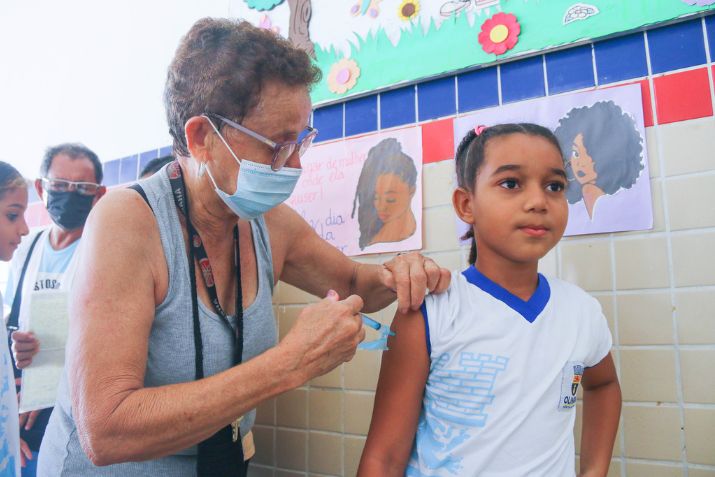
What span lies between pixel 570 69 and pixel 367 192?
0.69 meters

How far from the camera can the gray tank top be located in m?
0.95

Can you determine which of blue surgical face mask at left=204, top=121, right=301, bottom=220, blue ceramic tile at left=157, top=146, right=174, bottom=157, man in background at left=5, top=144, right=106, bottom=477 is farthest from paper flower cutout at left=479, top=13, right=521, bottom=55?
man in background at left=5, top=144, right=106, bottom=477

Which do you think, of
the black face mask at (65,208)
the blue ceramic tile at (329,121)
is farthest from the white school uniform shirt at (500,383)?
the black face mask at (65,208)

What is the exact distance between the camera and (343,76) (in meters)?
1.75

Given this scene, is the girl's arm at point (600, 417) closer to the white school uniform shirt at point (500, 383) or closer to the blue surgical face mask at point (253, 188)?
the white school uniform shirt at point (500, 383)

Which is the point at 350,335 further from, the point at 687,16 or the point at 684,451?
the point at 687,16

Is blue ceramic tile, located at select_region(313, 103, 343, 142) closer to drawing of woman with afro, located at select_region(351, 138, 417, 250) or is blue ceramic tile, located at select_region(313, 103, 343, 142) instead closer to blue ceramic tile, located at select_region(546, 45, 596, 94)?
drawing of woman with afro, located at select_region(351, 138, 417, 250)

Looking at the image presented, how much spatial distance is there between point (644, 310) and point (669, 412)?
0.80ft

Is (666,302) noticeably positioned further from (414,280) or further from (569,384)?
(414,280)

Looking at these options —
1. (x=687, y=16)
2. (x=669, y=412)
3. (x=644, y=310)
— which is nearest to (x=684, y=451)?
(x=669, y=412)

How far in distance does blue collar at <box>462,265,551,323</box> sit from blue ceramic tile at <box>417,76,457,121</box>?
649 millimetres

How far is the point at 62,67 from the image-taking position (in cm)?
279

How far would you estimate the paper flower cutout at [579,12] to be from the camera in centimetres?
134

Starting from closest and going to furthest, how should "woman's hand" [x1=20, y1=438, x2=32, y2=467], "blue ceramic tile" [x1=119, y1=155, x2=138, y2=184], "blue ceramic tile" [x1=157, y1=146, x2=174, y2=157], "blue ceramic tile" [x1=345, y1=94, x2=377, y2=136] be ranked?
"blue ceramic tile" [x1=345, y1=94, x2=377, y2=136]
"woman's hand" [x1=20, y1=438, x2=32, y2=467]
"blue ceramic tile" [x1=157, y1=146, x2=174, y2=157]
"blue ceramic tile" [x1=119, y1=155, x2=138, y2=184]
